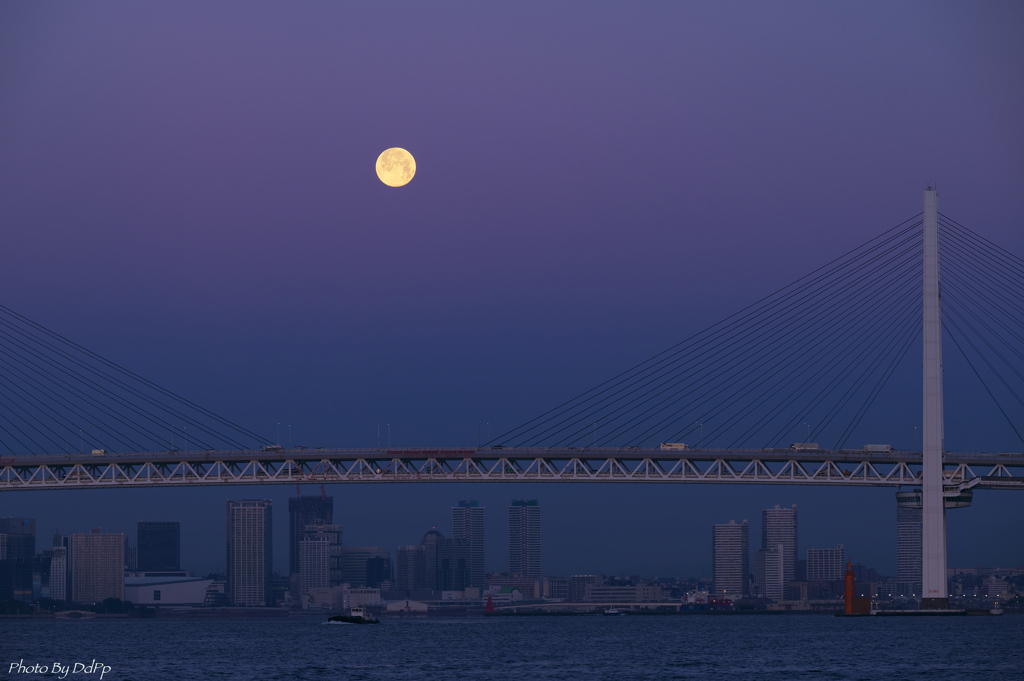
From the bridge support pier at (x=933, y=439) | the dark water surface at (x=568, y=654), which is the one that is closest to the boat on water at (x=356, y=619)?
the dark water surface at (x=568, y=654)

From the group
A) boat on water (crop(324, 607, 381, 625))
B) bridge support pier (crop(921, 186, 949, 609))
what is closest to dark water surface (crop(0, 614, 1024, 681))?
bridge support pier (crop(921, 186, 949, 609))

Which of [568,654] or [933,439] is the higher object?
[933,439]

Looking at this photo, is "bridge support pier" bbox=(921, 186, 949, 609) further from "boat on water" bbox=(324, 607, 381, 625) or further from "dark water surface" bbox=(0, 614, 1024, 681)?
"boat on water" bbox=(324, 607, 381, 625)

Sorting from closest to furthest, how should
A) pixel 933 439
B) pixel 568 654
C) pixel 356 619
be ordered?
1. pixel 568 654
2. pixel 933 439
3. pixel 356 619

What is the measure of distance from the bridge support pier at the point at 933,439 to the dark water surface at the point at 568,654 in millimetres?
3563

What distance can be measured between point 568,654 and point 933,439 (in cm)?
2729

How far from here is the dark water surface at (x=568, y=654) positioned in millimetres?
56281

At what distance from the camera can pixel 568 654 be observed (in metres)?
69.9

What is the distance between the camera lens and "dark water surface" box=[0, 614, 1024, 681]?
56281 mm

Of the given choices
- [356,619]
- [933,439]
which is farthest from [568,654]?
[356,619]

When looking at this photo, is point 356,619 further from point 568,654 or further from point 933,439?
point 933,439

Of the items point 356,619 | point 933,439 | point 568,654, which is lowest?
point 356,619

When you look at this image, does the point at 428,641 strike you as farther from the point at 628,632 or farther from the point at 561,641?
the point at 628,632

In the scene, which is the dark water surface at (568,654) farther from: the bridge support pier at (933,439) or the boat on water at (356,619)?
the boat on water at (356,619)
